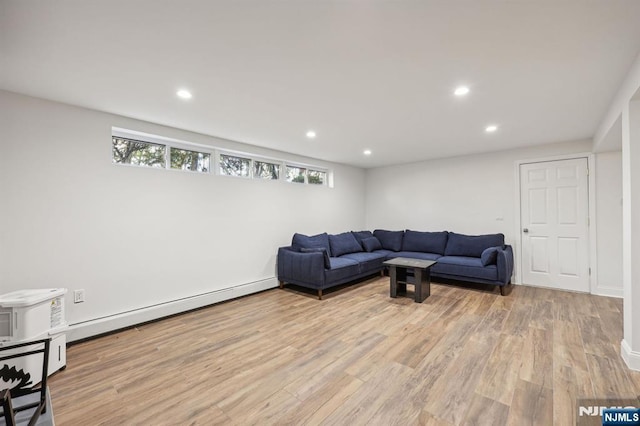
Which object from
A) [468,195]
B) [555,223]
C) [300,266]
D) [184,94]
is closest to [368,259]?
[300,266]

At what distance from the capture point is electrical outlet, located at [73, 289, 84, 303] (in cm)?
269

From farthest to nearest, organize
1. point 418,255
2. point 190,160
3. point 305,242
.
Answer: point 418,255 → point 305,242 → point 190,160

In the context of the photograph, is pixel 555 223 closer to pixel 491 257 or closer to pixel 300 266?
pixel 491 257

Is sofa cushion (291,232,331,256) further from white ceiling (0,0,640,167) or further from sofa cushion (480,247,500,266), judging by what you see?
sofa cushion (480,247,500,266)

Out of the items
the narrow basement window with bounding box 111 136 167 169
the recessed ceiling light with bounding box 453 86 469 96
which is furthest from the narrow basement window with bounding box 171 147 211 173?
the recessed ceiling light with bounding box 453 86 469 96

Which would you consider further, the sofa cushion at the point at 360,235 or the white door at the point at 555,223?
the sofa cushion at the point at 360,235

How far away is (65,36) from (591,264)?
651 cm

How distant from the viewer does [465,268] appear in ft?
14.2

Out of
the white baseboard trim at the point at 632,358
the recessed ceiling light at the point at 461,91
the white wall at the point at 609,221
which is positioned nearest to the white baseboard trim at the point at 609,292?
the white wall at the point at 609,221

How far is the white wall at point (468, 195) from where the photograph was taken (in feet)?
13.0

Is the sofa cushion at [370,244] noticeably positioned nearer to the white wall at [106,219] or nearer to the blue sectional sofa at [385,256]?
the blue sectional sofa at [385,256]

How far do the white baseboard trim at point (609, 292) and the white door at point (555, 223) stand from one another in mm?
113

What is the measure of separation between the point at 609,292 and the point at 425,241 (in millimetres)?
2665

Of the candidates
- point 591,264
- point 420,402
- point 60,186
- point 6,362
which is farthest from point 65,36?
point 591,264
